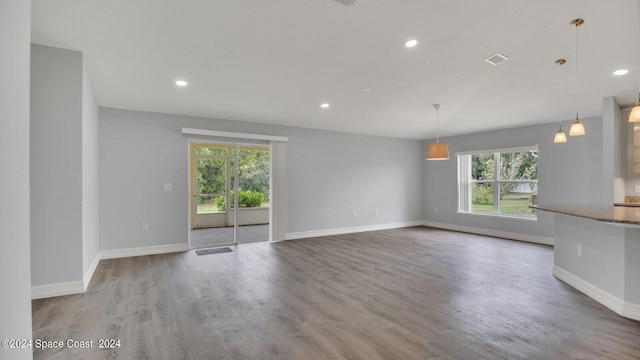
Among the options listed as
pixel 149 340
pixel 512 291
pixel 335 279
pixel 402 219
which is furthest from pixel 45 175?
pixel 402 219

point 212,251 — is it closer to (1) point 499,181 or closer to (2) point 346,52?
(2) point 346,52

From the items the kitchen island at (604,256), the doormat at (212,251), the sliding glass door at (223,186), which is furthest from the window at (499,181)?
the doormat at (212,251)

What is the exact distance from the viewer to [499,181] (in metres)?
7.21

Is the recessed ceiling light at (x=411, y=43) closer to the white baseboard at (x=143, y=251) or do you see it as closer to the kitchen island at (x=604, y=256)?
the kitchen island at (x=604, y=256)

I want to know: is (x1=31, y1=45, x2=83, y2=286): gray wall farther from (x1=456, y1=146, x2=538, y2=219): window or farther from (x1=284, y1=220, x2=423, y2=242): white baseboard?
(x1=456, y1=146, x2=538, y2=219): window

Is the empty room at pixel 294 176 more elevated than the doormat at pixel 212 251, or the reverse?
the empty room at pixel 294 176

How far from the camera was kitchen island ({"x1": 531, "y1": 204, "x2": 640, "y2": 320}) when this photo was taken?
2832mm

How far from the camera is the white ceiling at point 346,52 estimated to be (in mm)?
2520

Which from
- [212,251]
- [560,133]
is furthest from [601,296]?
[212,251]

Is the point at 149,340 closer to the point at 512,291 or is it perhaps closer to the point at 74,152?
the point at 74,152

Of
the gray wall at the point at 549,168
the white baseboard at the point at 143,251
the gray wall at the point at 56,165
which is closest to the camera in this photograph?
the gray wall at the point at 56,165

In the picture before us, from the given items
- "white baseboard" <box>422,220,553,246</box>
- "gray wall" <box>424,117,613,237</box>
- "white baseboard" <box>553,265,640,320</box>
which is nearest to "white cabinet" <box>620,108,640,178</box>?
"gray wall" <box>424,117,613,237</box>

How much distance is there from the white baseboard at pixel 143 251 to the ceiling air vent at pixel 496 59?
5.56 m

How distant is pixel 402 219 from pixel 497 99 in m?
4.38
